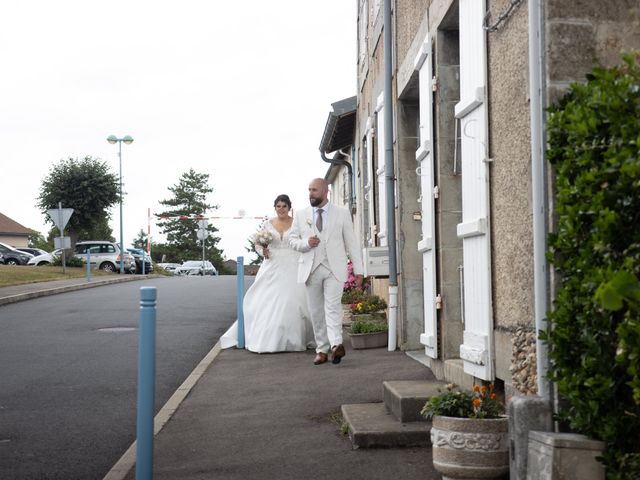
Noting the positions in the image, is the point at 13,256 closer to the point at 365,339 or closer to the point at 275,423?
the point at 365,339

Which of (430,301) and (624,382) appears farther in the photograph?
(430,301)

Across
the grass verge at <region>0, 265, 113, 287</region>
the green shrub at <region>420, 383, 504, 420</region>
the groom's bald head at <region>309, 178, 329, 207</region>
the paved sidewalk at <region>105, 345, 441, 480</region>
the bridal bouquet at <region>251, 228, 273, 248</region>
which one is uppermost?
the groom's bald head at <region>309, 178, 329, 207</region>

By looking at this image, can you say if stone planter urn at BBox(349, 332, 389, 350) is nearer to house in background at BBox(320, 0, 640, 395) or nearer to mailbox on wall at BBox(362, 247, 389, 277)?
house in background at BBox(320, 0, 640, 395)

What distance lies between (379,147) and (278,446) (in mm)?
6474

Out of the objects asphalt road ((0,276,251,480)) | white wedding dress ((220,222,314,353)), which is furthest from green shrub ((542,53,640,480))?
white wedding dress ((220,222,314,353))

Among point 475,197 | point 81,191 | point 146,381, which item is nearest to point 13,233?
point 81,191

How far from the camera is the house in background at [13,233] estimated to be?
304 feet

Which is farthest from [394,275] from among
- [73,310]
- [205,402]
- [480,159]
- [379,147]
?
[73,310]

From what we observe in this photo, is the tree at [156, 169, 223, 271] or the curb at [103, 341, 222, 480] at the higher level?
the tree at [156, 169, 223, 271]

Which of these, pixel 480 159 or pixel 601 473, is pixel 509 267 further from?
pixel 601 473

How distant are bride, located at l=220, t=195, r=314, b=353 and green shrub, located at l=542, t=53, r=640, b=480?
721cm

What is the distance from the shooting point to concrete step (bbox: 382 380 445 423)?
6.01 metres

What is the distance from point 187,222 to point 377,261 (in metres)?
104

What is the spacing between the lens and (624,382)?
362 cm
